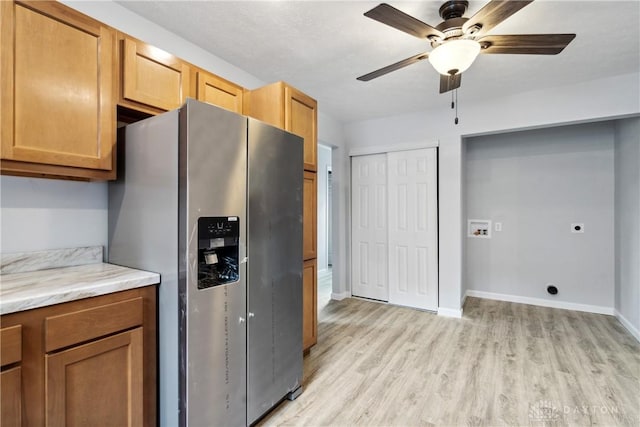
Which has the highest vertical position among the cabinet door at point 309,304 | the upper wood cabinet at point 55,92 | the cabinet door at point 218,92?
the cabinet door at point 218,92

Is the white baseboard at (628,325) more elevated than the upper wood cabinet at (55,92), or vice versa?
the upper wood cabinet at (55,92)

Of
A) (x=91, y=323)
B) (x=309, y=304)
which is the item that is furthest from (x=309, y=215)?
(x=91, y=323)

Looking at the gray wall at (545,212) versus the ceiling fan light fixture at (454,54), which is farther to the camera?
the gray wall at (545,212)

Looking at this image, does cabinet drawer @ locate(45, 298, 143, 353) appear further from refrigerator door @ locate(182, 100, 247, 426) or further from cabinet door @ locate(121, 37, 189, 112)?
cabinet door @ locate(121, 37, 189, 112)

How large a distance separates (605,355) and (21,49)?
4441mm

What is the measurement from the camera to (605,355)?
2.56 meters

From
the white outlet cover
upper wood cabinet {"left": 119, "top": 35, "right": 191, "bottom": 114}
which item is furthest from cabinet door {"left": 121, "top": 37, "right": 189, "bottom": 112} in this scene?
the white outlet cover

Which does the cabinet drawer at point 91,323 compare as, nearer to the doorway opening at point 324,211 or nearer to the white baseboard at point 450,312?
the white baseboard at point 450,312

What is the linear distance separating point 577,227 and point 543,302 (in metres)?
1.06

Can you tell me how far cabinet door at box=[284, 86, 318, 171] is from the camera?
229 centimetres

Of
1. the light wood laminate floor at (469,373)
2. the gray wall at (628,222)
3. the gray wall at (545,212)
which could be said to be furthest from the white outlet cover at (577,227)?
the light wood laminate floor at (469,373)

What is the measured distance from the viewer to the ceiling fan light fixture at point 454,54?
168 cm

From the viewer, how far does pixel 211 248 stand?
57.5 inches

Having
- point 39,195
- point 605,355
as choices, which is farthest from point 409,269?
point 39,195
